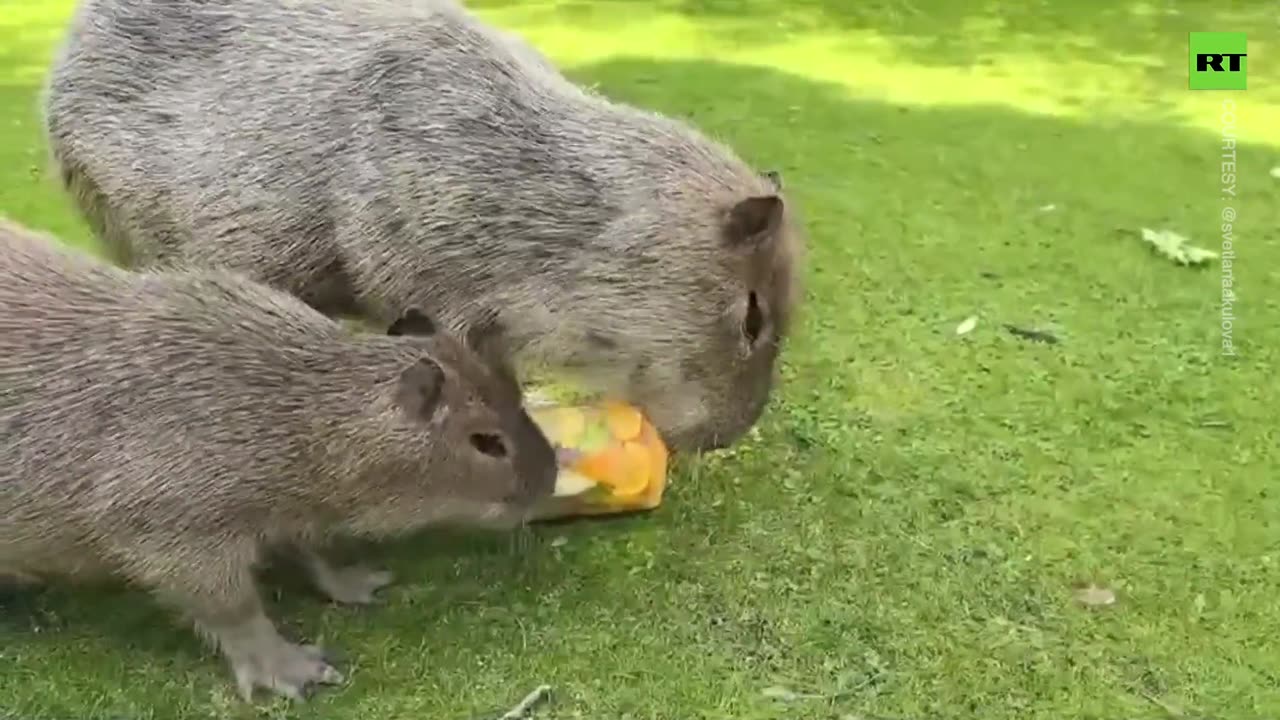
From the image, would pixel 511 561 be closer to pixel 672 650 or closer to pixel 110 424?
pixel 672 650

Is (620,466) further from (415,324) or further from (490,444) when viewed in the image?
(415,324)

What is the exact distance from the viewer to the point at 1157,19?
7.78 meters

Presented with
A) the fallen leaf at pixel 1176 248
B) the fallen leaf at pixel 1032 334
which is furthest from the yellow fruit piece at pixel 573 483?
the fallen leaf at pixel 1176 248

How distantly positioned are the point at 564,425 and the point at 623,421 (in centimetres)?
15

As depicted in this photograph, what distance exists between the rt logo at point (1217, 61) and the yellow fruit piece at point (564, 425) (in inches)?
175

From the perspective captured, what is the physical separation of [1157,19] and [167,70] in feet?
19.9

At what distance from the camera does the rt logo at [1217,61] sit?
6.56 m

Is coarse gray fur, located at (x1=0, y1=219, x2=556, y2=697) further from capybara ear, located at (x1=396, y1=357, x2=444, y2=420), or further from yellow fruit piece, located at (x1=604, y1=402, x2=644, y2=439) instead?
yellow fruit piece, located at (x1=604, y1=402, x2=644, y2=439)

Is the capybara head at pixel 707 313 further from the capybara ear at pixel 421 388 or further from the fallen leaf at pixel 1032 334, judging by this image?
the fallen leaf at pixel 1032 334

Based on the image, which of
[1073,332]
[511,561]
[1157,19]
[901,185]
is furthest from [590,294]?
[1157,19]

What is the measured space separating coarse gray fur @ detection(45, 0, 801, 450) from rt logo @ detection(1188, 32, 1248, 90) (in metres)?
4.19

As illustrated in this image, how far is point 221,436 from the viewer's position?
2.63 m

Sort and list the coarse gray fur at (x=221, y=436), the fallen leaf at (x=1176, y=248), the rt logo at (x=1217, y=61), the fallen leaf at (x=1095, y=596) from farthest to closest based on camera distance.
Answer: the rt logo at (x=1217, y=61)
the fallen leaf at (x=1176, y=248)
the fallen leaf at (x=1095, y=596)
the coarse gray fur at (x=221, y=436)

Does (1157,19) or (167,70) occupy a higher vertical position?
(167,70)
